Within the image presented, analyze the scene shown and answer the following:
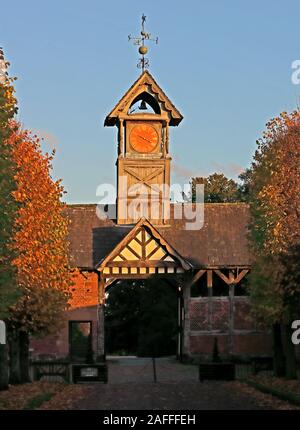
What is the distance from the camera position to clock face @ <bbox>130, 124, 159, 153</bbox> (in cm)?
4138

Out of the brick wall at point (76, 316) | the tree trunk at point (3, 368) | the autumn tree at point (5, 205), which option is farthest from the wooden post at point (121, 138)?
the autumn tree at point (5, 205)

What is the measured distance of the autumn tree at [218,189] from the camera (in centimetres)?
7025

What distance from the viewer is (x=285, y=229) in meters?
27.0

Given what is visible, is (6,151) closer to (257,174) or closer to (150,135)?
(257,174)

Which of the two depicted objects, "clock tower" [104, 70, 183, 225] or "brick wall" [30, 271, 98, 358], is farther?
"clock tower" [104, 70, 183, 225]

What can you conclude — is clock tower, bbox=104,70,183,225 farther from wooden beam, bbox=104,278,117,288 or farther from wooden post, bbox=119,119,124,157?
wooden beam, bbox=104,278,117,288

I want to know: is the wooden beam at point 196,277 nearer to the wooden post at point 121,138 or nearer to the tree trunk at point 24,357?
the wooden post at point 121,138

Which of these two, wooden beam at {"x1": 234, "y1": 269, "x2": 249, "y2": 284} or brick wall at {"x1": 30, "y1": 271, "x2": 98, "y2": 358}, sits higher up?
wooden beam at {"x1": 234, "y1": 269, "x2": 249, "y2": 284}

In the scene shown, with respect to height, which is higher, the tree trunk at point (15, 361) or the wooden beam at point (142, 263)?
the wooden beam at point (142, 263)

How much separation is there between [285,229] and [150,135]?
52.9 feet

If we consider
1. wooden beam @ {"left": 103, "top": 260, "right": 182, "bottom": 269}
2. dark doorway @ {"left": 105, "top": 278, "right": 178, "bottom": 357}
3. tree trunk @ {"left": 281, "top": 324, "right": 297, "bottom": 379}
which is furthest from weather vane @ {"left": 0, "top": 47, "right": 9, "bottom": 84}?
dark doorway @ {"left": 105, "top": 278, "right": 178, "bottom": 357}

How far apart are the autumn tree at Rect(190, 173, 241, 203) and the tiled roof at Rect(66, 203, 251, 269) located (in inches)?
1048

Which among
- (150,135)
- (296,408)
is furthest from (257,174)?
(150,135)

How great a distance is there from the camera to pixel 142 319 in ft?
172
